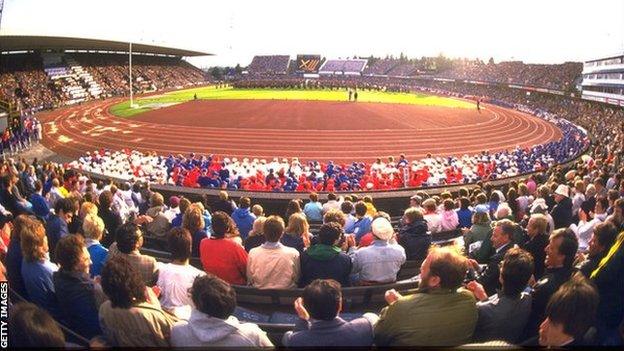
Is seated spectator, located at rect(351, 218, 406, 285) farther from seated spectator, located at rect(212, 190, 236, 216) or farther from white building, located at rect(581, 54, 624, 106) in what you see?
white building, located at rect(581, 54, 624, 106)

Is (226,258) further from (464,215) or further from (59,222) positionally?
(464,215)

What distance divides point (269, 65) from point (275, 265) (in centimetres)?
12268

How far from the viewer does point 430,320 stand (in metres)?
3.49

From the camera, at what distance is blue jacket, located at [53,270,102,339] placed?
4160 millimetres

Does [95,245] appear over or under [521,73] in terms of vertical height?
Answer: under

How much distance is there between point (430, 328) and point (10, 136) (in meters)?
31.4

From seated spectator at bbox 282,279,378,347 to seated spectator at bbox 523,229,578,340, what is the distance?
69.5 inches

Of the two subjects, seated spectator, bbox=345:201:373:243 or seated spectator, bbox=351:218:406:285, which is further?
seated spectator, bbox=345:201:373:243

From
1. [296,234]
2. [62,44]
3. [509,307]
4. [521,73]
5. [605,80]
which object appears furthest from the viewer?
[521,73]

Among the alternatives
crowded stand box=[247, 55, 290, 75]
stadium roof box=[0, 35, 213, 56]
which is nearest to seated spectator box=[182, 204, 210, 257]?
stadium roof box=[0, 35, 213, 56]

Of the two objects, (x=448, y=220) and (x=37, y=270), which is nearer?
(x=37, y=270)

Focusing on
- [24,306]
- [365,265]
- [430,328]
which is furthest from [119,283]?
[365,265]

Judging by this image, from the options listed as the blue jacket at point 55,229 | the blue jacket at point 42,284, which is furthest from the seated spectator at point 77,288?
the blue jacket at point 55,229

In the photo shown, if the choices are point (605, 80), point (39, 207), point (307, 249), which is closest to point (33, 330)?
point (307, 249)
